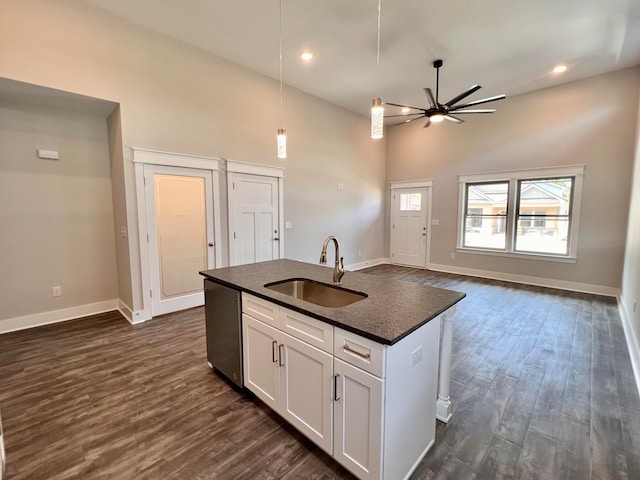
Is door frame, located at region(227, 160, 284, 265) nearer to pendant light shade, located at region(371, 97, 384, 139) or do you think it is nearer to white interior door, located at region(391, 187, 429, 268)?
pendant light shade, located at region(371, 97, 384, 139)

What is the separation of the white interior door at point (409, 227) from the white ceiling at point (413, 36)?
8.89ft

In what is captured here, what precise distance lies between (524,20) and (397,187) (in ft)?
13.9

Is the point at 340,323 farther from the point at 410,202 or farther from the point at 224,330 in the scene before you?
the point at 410,202

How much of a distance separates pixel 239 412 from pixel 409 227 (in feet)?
20.1

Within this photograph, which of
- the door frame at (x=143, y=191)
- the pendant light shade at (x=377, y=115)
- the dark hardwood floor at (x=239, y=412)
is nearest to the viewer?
the dark hardwood floor at (x=239, y=412)

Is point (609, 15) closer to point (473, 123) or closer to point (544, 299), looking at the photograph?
point (473, 123)

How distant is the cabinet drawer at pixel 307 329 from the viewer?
149cm

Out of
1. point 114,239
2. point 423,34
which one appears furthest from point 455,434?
point 114,239

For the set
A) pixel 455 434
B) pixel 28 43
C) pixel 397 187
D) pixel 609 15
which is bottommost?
pixel 455 434

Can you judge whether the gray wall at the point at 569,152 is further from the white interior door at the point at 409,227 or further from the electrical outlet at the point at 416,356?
the electrical outlet at the point at 416,356

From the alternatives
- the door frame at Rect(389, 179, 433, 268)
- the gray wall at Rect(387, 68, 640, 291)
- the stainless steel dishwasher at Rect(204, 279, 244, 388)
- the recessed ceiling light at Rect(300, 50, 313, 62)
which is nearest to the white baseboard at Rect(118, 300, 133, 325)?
the stainless steel dishwasher at Rect(204, 279, 244, 388)

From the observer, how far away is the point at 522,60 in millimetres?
4191

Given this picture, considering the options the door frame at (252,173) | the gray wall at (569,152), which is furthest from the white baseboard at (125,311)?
the gray wall at (569,152)

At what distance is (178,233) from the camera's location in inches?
156
